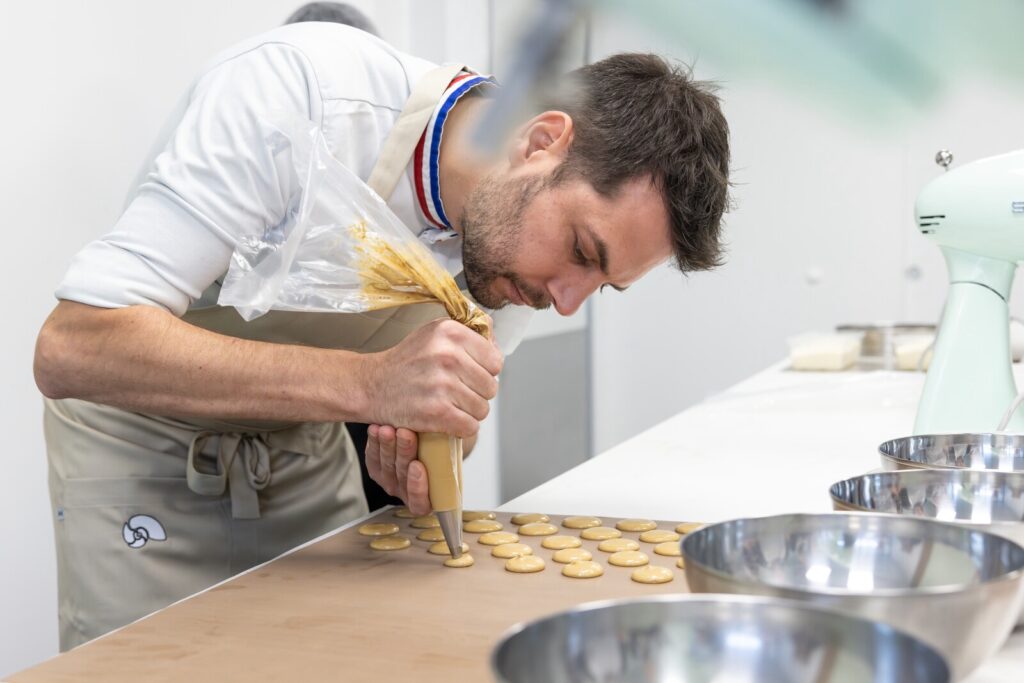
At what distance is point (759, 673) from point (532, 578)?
0.46m

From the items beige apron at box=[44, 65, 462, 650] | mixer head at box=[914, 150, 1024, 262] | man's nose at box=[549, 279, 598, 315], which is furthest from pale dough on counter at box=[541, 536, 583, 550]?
mixer head at box=[914, 150, 1024, 262]

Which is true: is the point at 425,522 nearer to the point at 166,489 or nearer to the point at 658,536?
the point at 658,536

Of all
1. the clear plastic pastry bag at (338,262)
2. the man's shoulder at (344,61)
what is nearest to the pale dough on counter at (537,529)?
the clear plastic pastry bag at (338,262)

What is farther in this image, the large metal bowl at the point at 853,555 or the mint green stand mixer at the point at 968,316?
the mint green stand mixer at the point at 968,316

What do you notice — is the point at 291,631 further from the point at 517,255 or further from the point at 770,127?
the point at 770,127

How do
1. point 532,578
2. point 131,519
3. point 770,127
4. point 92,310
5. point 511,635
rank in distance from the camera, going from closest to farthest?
point 511,635, point 532,578, point 92,310, point 131,519, point 770,127

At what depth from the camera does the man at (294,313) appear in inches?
41.5

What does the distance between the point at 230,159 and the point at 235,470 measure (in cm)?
49

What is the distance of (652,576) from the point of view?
925 millimetres

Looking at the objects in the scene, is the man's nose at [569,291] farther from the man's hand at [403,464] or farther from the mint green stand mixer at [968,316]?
the mint green stand mixer at [968,316]

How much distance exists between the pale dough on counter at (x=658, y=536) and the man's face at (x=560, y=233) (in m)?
0.33

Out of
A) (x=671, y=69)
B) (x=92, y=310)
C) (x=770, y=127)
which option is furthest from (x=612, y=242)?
(x=770, y=127)

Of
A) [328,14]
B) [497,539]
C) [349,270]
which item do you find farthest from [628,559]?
[328,14]

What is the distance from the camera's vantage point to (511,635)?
1.56 ft
